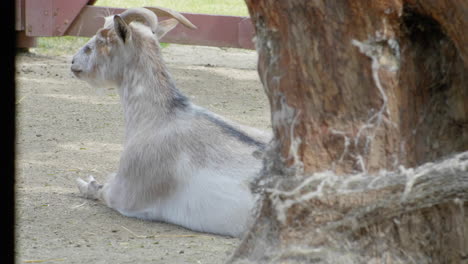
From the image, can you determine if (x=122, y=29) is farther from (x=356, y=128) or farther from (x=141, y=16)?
(x=356, y=128)

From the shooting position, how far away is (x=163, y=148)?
4551 mm

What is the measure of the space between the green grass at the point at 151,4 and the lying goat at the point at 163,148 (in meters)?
5.17

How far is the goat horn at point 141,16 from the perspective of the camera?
4895 mm

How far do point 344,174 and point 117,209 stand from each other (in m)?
2.61

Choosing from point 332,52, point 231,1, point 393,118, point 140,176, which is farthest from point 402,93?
point 231,1

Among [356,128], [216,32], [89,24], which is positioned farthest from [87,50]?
[89,24]

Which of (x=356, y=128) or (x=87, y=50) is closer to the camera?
(x=356, y=128)

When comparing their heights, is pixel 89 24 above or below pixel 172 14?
below

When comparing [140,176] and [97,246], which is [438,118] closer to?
[97,246]

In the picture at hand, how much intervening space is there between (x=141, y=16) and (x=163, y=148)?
0.96 metres

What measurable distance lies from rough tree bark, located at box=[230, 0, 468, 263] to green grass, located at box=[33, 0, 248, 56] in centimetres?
790

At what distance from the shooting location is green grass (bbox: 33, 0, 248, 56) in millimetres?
10164

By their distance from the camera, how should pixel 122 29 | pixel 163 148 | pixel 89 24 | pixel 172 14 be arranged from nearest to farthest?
1. pixel 163 148
2. pixel 122 29
3. pixel 172 14
4. pixel 89 24

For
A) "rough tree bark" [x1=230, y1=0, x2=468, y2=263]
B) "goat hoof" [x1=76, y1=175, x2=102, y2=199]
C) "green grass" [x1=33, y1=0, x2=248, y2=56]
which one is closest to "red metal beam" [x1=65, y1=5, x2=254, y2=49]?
"green grass" [x1=33, y1=0, x2=248, y2=56]
